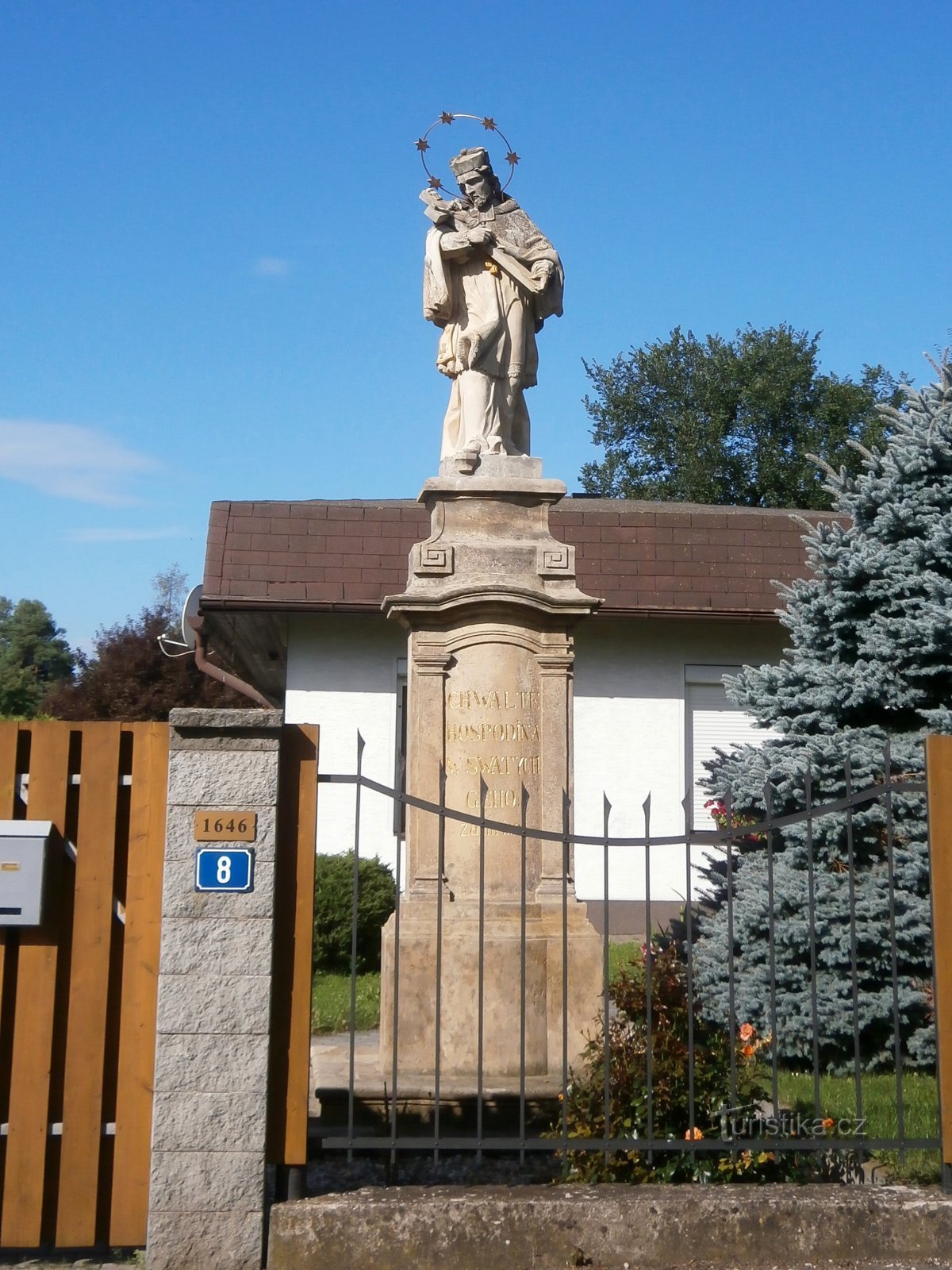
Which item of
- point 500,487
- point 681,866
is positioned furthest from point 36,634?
point 500,487

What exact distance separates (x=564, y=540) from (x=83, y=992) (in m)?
10.7

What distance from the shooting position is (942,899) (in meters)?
4.82

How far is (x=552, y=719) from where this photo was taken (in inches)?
291

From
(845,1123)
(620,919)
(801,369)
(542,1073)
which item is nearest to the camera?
(845,1123)

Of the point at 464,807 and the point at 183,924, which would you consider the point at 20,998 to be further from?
the point at 464,807

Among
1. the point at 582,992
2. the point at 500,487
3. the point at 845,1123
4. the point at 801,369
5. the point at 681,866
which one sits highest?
the point at 801,369

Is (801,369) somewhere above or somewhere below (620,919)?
above

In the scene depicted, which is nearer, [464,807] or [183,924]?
[183,924]

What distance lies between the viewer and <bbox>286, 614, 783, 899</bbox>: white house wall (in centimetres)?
1477

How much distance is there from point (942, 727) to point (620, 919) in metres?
7.27

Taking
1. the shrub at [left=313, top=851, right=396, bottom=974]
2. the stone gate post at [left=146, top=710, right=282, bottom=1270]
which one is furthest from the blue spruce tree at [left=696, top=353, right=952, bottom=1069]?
the shrub at [left=313, top=851, right=396, bottom=974]

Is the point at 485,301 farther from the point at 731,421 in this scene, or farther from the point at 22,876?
the point at 731,421

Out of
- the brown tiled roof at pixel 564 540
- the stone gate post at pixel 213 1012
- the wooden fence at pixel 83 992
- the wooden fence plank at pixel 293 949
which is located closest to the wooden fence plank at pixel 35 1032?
the wooden fence at pixel 83 992

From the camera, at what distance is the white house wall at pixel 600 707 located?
14.8 m
